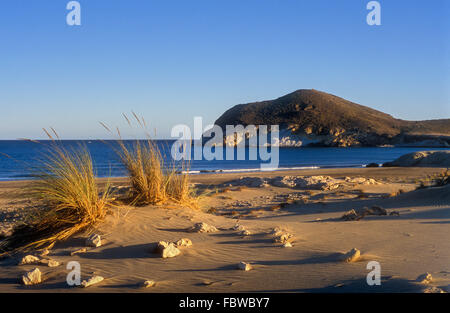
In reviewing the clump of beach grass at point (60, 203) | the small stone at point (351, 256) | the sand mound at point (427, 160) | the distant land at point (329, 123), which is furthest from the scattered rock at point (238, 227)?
the distant land at point (329, 123)

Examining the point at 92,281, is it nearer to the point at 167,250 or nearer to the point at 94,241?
the point at 167,250

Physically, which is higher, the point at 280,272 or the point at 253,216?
the point at 280,272

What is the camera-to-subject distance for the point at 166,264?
4547 mm

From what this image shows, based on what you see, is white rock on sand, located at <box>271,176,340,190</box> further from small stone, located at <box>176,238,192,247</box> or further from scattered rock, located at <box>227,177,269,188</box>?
small stone, located at <box>176,238,192,247</box>

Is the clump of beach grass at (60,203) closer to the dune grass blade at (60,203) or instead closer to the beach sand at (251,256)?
the dune grass blade at (60,203)

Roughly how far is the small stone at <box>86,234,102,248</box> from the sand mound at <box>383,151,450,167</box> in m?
30.9

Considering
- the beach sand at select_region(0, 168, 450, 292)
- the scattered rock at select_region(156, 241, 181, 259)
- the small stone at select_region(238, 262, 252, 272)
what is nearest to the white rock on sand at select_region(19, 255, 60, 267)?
the beach sand at select_region(0, 168, 450, 292)

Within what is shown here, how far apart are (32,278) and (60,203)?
2.18 m

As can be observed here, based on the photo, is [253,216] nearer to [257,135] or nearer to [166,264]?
[166,264]

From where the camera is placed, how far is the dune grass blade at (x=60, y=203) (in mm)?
5930

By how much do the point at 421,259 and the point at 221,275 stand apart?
242cm

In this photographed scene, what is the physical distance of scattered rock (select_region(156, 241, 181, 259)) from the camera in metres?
4.79

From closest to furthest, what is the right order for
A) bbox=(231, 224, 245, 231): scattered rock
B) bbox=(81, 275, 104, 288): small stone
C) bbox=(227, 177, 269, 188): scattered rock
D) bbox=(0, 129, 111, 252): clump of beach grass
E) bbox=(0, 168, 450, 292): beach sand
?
1. bbox=(0, 168, 450, 292): beach sand
2. bbox=(81, 275, 104, 288): small stone
3. bbox=(0, 129, 111, 252): clump of beach grass
4. bbox=(231, 224, 245, 231): scattered rock
5. bbox=(227, 177, 269, 188): scattered rock
